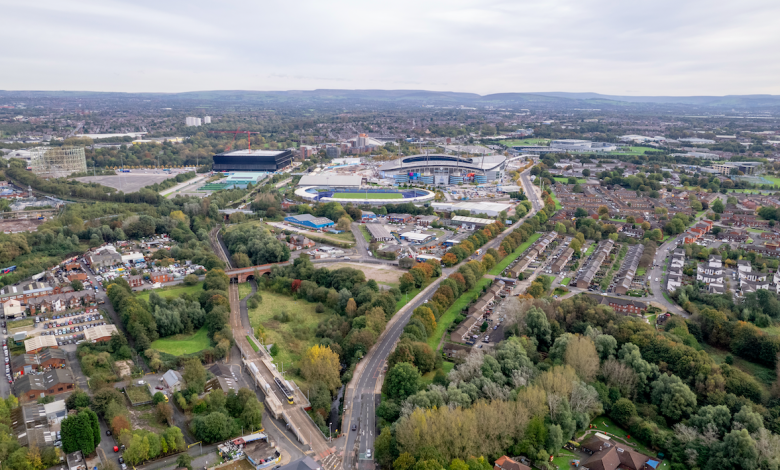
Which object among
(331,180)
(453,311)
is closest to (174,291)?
(453,311)

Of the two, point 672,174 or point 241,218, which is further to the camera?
point 672,174

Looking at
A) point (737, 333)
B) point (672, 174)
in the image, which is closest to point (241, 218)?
point (737, 333)

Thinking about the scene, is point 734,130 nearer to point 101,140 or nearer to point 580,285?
point 580,285

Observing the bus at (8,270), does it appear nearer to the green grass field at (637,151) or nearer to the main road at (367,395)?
the main road at (367,395)

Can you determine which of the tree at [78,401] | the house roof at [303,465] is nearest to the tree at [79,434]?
the tree at [78,401]

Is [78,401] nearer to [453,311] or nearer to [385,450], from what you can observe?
[385,450]
